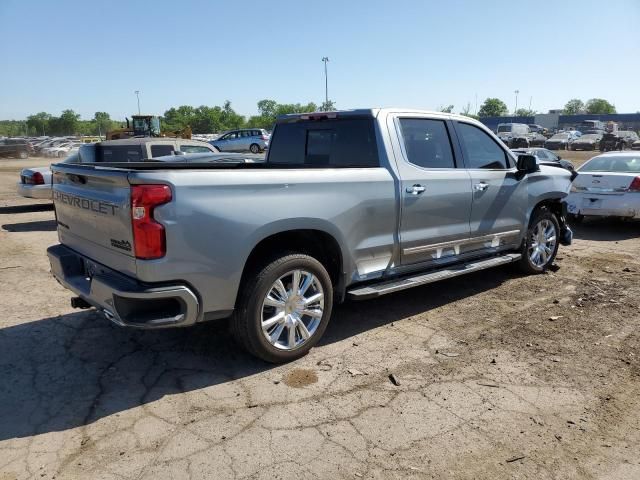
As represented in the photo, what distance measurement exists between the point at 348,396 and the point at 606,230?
8.49 metres

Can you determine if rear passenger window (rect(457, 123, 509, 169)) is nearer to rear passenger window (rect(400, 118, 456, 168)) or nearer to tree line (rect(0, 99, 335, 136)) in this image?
rear passenger window (rect(400, 118, 456, 168))

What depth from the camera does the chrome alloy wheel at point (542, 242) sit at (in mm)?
6324

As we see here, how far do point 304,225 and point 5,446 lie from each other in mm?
2309

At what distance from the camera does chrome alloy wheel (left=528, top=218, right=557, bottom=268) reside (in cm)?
632

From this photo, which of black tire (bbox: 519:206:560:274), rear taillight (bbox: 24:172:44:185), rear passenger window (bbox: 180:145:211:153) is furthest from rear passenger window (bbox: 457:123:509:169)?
rear taillight (bbox: 24:172:44:185)

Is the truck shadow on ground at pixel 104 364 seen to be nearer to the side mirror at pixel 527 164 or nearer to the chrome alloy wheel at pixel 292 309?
the chrome alloy wheel at pixel 292 309

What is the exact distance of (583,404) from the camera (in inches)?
134

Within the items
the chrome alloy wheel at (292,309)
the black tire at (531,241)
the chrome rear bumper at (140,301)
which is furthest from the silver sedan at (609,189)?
the chrome rear bumper at (140,301)

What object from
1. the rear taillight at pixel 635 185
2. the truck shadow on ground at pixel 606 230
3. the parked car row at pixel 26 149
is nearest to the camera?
the rear taillight at pixel 635 185

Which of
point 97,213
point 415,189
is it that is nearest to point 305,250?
point 415,189

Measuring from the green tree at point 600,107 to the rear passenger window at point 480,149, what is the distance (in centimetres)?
14587

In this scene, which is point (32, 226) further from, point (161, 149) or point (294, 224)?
point (294, 224)

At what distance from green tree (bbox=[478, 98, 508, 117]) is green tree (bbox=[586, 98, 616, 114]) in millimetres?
26617

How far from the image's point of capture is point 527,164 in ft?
18.8
